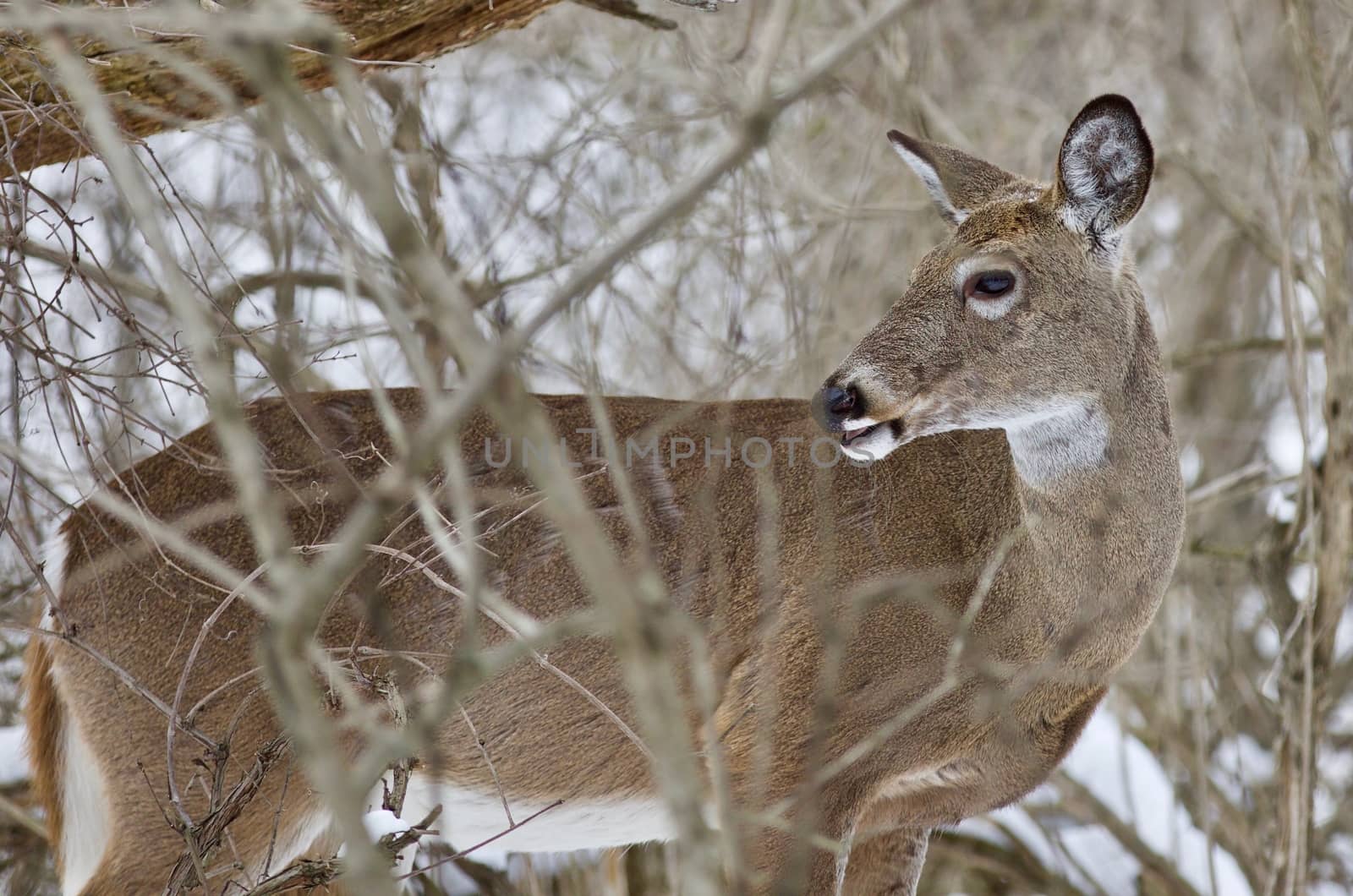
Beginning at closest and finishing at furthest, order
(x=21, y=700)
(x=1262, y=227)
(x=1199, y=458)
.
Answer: (x=21, y=700) < (x=1262, y=227) < (x=1199, y=458)

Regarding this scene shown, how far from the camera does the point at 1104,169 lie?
12.7 ft

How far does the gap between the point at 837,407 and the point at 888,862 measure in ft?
5.54

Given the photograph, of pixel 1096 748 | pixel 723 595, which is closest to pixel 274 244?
pixel 723 595

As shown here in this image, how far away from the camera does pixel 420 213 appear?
20.8ft

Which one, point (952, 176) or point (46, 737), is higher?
point (952, 176)

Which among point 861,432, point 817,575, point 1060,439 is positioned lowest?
point 817,575

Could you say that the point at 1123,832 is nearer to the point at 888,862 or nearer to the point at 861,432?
the point at 888,862

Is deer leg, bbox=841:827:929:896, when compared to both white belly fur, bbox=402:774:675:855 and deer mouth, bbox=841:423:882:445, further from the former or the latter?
deer mouth, bbox=841:423:882:445

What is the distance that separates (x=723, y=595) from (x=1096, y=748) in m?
3.12

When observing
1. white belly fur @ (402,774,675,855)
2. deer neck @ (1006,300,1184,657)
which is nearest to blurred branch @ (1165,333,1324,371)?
deer neck @ (1006,300,1184,657)

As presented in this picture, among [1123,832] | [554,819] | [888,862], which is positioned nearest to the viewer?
[554,819]

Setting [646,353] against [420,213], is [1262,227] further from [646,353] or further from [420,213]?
[420,213]

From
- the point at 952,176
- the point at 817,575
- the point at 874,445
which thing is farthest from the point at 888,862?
the point at 952,176

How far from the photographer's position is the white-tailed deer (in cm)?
383
